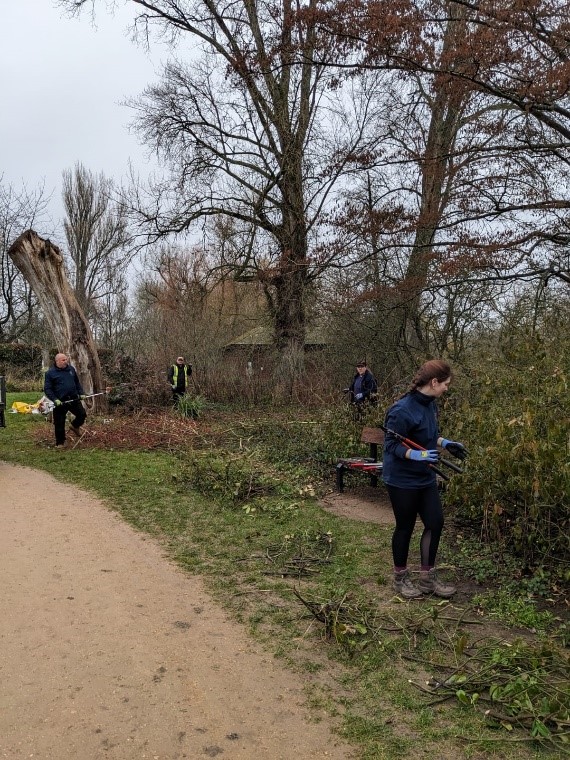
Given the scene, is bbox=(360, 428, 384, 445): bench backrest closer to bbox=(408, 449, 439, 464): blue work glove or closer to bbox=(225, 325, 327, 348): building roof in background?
bbox=(408, 449, 439, 464): blue work glove

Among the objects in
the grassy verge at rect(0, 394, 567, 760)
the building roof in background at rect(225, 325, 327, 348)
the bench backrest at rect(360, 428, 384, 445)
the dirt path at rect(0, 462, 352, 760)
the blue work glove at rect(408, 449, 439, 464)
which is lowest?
the dirt path at rect(0, 462, 352, 760)

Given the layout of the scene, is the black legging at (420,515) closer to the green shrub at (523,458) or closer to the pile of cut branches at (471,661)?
the pile of cut branches at (471,661)

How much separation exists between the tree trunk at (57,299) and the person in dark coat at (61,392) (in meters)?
2.74

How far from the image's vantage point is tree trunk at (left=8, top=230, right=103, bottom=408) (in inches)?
496

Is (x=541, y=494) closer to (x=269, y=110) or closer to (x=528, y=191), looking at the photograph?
(x=528, y=191)

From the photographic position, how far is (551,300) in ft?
30.8

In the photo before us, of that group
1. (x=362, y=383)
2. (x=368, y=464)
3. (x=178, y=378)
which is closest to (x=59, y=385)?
(x=178, y=378)

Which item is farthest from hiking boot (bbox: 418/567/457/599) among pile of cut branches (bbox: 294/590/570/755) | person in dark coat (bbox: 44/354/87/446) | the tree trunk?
the tree trunk

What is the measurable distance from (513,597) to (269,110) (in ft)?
54.2

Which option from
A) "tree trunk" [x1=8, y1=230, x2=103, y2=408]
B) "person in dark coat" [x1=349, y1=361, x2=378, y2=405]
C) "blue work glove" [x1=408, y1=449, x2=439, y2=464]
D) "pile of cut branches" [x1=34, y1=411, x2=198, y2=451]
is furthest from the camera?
"tree trunk" [x1=8, y1=230, x2=103, y2=408]

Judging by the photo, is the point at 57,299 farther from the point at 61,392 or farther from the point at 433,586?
the point at 433,586

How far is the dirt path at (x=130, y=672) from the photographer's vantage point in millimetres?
2697

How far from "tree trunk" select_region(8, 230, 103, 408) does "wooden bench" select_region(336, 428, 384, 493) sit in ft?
24.9

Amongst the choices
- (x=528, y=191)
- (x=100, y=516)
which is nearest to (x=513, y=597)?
(x=100, y=516)
